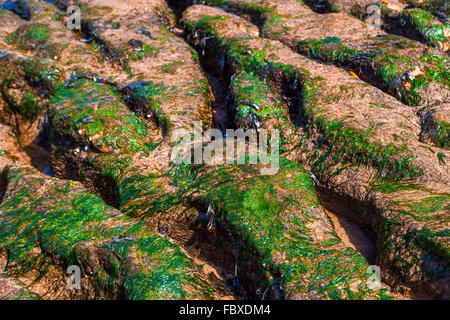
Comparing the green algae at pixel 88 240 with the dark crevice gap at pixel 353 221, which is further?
the dark crevice gap at pixel 353 221

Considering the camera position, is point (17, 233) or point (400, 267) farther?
point (17, 233)

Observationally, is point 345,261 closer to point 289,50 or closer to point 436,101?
point 436,101

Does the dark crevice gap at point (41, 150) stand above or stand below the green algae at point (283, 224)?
below

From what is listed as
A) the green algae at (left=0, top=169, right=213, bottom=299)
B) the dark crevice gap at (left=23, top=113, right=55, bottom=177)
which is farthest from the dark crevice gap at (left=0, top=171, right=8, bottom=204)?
the dark crevice gap at (left=23, top=113, right=55, bottom=177)

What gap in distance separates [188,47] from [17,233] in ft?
17.5

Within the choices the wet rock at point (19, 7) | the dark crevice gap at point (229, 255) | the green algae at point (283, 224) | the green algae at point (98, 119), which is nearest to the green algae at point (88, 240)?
the dark crevice gap at point (229, 255)

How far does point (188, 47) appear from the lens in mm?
9539

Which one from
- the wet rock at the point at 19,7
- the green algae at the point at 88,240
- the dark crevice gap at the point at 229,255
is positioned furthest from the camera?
the wet rock at the point at 19,7
